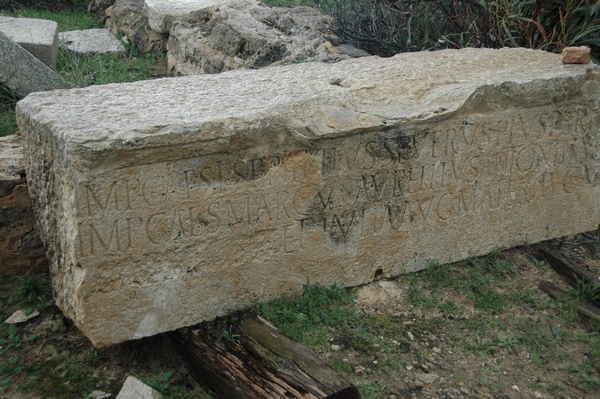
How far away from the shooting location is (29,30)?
6.36m

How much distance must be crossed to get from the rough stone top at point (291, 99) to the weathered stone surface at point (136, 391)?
88 centimetres

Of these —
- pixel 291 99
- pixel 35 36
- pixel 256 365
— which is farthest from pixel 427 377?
pixel 35 36

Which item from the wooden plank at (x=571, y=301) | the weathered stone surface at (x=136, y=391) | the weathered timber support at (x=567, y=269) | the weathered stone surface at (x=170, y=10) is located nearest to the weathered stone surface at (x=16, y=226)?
the weathered stone surface at (x=136, y=391)

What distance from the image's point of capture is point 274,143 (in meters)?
2.95

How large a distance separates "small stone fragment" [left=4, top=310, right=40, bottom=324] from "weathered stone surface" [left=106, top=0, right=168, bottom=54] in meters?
4.44

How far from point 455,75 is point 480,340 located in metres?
1.34

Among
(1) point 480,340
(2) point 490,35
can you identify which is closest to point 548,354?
(1) point 480,340

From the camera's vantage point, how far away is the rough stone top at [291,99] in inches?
107

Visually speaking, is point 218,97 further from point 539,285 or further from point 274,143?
point 539,285

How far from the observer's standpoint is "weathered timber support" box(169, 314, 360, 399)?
263 centimetres

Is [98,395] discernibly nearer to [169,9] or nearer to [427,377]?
[427,377]

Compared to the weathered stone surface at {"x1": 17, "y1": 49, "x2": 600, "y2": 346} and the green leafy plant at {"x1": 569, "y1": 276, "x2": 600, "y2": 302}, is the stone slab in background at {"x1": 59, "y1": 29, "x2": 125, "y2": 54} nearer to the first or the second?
the weathered stone surface at {"x1": 17, "y1": 49, "x2": 600, "y2": 346}

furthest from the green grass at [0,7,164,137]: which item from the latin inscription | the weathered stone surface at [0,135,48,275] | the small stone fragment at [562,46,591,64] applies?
the small stone fragment at [562,46,591,64]

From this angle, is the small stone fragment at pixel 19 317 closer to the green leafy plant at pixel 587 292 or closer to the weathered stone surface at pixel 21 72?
the weathered stone surface at pixel 21 72
